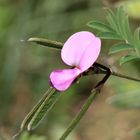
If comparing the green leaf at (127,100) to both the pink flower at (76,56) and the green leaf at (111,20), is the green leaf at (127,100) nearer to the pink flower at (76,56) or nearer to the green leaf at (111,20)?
the green leaf at (111,20)

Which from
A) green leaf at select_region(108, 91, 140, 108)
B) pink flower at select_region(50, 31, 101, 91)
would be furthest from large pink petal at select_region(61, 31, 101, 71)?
green leaf at select_region(108, 91, 140, 108)

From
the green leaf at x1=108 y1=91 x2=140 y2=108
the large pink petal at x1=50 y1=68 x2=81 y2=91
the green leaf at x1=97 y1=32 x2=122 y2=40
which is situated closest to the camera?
the large pink petal at x1=50 y1=68 x2=81 y2=91

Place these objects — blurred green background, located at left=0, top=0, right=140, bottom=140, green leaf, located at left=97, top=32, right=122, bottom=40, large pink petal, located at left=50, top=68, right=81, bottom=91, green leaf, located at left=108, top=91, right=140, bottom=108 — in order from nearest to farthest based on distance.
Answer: large pink petal, located at left=50, top=68, right=81, bottom=91
green leaf, located at left=97, top=32, right=122, bottom=40
green leaf, located at left=108, top=91, right=140, bottom=108
blurred green background, located at left=0, top=0, right=140, bottom=140

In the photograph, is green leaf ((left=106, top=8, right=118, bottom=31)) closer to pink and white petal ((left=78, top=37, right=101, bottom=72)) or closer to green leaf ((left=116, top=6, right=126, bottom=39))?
green leaf ((left=116, top=6, right=126, bottom=39))

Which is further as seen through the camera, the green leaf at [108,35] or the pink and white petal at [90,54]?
the green leaf at [108,35]

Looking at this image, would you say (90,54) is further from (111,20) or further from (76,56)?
(111,20)

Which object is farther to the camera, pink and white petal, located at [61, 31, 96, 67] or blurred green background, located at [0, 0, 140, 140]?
blurred green background, located at [0, 0, 140, 140]

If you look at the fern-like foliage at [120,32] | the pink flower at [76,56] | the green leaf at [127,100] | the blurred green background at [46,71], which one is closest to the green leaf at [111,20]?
the fern-like foliage at [120,32]
